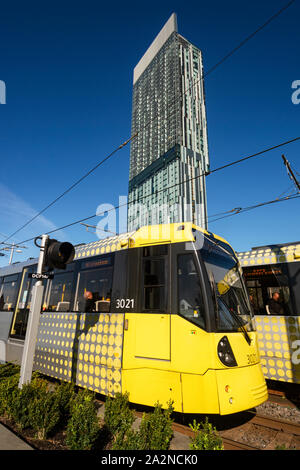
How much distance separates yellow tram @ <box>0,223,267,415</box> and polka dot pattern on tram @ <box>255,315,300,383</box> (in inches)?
94.8

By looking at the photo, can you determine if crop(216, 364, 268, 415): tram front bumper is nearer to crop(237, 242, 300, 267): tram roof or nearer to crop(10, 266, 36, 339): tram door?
crop(237, 242, 300, 267): tram roof

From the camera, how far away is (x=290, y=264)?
7.39 metres

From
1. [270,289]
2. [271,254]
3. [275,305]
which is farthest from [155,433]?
[271,254]

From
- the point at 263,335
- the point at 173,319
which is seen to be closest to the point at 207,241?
the point at 173,319

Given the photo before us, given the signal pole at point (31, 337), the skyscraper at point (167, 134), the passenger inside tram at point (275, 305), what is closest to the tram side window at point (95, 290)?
the signal pole at point (31, 337)

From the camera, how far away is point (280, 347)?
22.8 ft

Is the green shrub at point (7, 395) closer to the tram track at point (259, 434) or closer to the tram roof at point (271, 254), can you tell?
the tram track at point (259, 434)

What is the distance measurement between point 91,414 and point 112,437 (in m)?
0.71

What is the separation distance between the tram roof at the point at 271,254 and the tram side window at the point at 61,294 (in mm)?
A: 5466

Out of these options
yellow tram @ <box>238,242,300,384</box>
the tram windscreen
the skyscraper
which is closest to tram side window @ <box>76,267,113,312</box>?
the tram windscreen

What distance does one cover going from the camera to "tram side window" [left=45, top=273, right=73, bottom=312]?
688cm

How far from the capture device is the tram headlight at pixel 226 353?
4.30m

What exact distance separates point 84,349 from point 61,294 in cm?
195
